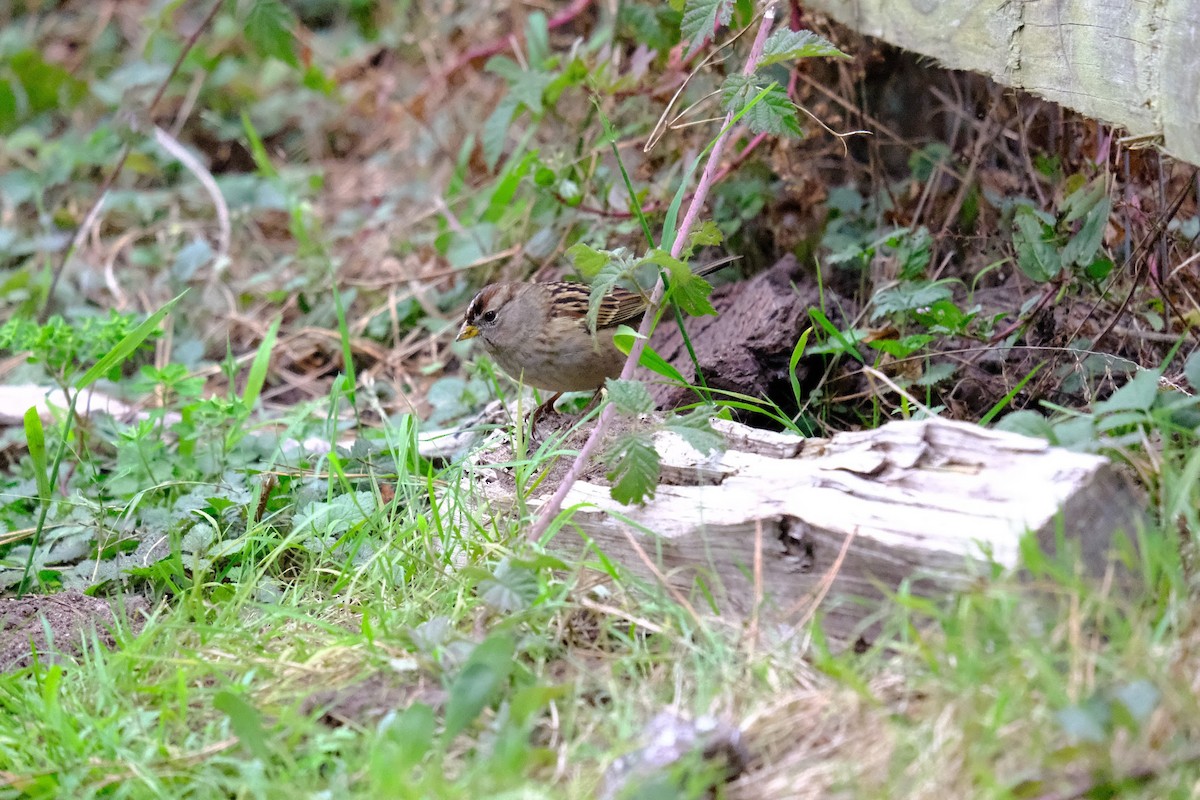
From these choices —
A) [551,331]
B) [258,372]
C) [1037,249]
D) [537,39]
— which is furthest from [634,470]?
[537,39]

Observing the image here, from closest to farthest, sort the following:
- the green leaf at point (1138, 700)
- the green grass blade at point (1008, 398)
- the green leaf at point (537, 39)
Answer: the green leaf at point (1138, 700), the green grass blade at point (1008, 398), the green leaf at point (537, 39)

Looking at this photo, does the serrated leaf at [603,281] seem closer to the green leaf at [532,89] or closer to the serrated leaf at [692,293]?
the serrated leaf at [692,293]

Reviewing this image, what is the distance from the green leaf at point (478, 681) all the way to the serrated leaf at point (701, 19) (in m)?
1.66

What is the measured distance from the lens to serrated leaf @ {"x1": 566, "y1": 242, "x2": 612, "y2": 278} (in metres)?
3.03

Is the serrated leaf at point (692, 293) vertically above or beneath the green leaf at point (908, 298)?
above

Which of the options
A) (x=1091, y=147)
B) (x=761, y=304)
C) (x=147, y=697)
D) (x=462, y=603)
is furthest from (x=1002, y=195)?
(x=147, y=697)

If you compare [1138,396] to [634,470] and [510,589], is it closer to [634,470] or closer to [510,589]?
[634,470]

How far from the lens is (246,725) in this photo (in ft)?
8.32

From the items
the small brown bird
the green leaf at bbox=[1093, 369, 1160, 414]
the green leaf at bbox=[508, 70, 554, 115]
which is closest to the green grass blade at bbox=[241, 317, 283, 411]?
Result: the small brown bird

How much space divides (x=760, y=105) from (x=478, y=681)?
66.9 inches

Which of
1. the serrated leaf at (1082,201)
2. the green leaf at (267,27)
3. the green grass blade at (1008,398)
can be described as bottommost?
the green grass blade at (1008,398)

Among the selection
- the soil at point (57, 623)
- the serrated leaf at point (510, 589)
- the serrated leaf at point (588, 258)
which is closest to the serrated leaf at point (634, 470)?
the serrated leaf at point (510, 589)

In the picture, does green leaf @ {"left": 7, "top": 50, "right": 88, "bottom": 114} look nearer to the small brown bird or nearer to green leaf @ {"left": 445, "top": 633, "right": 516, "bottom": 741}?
the small brown bird

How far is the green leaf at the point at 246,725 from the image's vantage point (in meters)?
2.52
